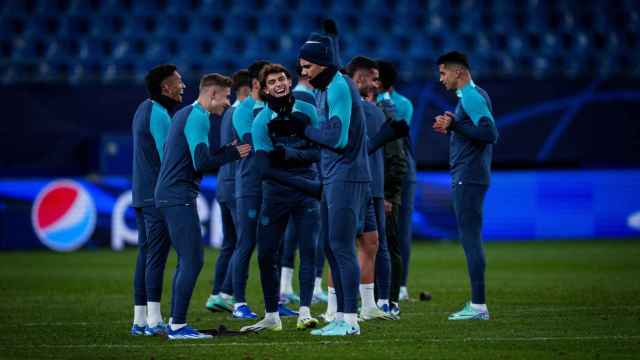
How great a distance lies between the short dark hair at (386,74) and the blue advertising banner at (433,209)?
9797 mm

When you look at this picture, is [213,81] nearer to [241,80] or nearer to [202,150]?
[202,150]

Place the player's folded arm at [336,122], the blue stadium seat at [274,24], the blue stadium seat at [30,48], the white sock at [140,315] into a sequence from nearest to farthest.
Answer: the player's folded arm at [336,122] → the white sock at [140,315] → the blue stadium seat at [30,48] → the blue stadium seat at [274,24]

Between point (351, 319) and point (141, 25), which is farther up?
point (141, 25)

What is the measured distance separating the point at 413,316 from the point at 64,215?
473 inches

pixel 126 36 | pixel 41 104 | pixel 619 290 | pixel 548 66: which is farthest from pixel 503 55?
pixel 619 290

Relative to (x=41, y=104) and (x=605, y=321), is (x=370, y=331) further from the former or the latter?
(x=41, y=104)

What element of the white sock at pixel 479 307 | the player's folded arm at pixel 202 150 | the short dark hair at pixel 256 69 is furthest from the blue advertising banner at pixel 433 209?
the player's folded arm at pixel 202 150

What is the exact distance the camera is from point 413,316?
11.8m

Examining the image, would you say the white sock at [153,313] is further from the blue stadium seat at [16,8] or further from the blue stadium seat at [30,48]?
the blue stadium seat at [16,8]

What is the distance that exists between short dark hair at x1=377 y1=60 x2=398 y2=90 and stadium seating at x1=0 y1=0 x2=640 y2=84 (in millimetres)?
12014

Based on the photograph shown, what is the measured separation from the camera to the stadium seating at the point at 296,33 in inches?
979

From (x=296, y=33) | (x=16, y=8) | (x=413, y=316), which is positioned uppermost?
(x=16, y=8)

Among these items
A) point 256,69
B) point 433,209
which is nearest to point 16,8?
point 433,209

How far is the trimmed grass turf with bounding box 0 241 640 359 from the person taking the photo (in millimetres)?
9125
